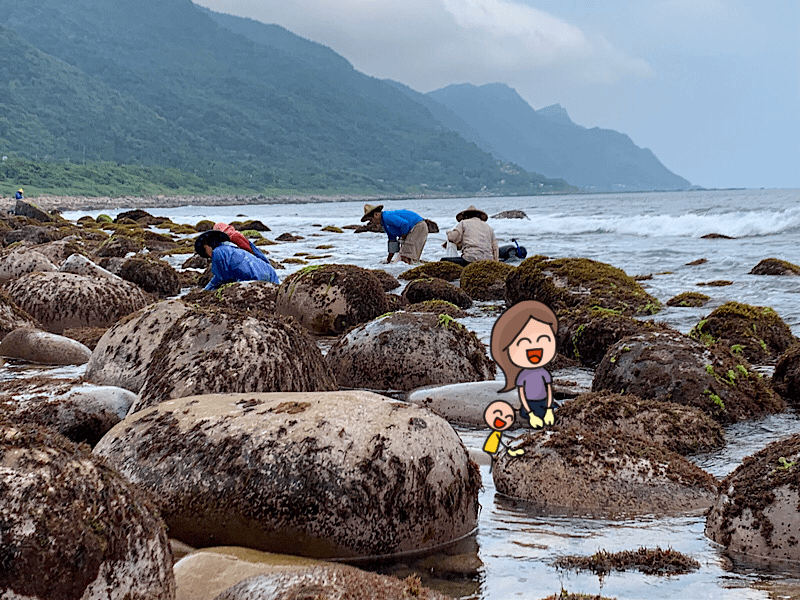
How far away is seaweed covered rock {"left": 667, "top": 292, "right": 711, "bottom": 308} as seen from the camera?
14.5 m

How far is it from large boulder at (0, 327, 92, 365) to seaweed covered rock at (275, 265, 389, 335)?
120 inches

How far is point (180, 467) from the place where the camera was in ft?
14.8

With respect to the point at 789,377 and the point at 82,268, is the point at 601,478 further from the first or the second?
the point at 82,268

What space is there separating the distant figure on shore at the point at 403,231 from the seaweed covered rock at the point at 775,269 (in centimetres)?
774

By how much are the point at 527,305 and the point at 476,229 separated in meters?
17.6

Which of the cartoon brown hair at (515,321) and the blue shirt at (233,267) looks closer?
the cartoon brown hair at (515,321)

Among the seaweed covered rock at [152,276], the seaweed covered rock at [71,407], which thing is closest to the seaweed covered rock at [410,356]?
the seaweed covered rock at [71,407]

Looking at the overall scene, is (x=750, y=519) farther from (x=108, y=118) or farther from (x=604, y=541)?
(x=108, y=118)

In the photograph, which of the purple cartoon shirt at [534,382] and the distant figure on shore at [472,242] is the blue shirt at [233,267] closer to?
the distant figure on shore at [472,242]

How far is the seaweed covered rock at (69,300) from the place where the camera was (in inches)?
467

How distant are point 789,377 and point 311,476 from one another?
18.4 ft

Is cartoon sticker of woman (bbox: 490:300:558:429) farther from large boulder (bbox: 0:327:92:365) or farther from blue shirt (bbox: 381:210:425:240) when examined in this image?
blue shirt (bbox: 381:210:425:240)

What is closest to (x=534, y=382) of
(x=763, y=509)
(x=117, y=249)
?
(x=763, y=509)

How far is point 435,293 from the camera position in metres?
14.4
